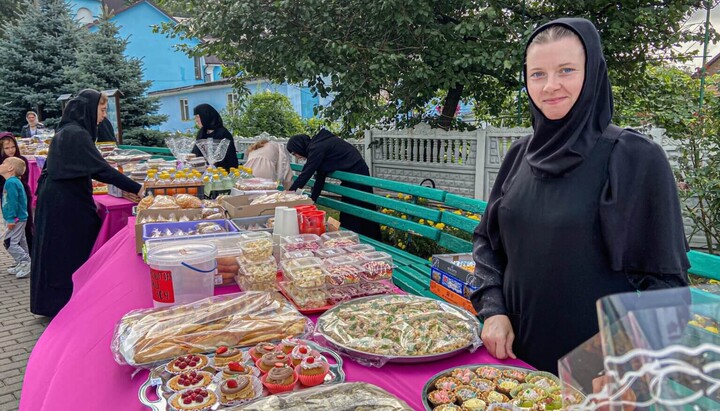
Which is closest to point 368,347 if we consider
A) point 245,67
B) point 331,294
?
point 331,294

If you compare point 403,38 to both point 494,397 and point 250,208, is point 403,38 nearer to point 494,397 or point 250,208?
point 250,208

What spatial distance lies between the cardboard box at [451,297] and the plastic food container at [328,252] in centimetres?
52

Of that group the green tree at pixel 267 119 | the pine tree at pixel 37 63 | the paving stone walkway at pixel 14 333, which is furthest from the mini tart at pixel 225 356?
the pine tree at pixel 37 63

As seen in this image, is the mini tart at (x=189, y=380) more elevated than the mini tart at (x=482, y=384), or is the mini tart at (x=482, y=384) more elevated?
the mini tart at (x=189, y=380)

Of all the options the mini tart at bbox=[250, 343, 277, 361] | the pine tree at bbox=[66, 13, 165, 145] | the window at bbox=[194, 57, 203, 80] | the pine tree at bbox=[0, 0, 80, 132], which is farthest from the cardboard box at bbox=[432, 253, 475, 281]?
the window at bbox=[194, 57, 203, 80]

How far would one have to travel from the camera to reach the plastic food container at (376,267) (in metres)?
2.19

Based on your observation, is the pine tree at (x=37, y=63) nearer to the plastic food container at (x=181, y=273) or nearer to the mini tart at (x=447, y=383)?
the plastic food container at (x=181, y=273)

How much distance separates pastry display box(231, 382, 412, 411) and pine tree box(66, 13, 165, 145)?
13.7 meters

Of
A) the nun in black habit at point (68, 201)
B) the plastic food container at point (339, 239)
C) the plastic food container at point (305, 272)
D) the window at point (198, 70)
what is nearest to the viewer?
the plastic food container at point (305, 272)

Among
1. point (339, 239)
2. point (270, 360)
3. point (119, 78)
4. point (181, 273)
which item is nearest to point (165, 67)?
point (119, 78)

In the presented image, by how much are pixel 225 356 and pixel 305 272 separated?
24.4 inches

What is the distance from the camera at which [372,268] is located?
221 centimetres

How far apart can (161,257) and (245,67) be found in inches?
263

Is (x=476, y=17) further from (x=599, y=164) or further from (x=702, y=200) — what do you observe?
(x=599, y=164)
